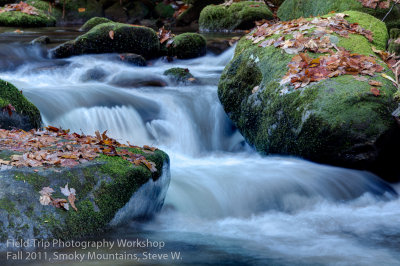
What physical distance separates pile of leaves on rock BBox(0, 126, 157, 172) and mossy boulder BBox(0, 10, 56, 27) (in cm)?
1063

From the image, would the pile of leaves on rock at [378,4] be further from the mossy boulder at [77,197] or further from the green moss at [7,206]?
the green moss at [7,206]

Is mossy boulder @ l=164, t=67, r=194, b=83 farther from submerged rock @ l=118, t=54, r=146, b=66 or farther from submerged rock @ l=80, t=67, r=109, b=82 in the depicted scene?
submerged rock @ l=80, t=67, r=109, b=82

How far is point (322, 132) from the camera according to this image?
5.51 m

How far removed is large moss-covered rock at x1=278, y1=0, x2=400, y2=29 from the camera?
9.91m

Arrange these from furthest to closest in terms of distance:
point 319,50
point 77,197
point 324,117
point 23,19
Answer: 1. point 23,19
2. point 319,50
3. point 324,117
4. point 77,197

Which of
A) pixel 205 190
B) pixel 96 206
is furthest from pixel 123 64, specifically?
pixel 96 206

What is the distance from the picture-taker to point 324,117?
5492 millimetres

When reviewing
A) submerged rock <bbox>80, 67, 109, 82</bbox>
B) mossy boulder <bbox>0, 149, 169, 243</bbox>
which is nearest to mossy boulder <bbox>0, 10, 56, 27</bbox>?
submerged rock <bbox>80, 67, 109, 82</bbox>

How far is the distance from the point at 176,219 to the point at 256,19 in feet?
37.4

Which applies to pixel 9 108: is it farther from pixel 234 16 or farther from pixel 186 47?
pixel 234 16

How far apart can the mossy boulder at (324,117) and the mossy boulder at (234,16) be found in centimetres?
841

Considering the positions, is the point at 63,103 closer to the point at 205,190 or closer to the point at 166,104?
the point at 166,104

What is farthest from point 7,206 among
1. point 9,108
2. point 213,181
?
point 213,181

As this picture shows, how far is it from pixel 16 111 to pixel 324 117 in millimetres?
3697
